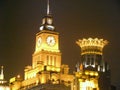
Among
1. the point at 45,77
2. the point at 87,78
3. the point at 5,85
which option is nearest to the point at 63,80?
the point at 45,77

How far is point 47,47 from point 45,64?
132 inches

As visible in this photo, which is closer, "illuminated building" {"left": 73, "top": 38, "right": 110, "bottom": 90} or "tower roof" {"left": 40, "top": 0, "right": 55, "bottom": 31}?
"illuminated building" {"left": 73, "top": 38, "right": 110, "bottom": 90}

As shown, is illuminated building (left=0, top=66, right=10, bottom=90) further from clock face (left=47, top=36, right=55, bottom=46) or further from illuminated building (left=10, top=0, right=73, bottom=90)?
clock face (left=47, top=36, right=55, bottom=46)

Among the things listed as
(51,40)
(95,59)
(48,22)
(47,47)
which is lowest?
(95,59)

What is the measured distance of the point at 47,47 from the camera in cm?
9888

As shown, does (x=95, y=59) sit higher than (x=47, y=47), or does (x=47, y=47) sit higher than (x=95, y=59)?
(x=47, y=47)

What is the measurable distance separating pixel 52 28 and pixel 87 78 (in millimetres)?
26005

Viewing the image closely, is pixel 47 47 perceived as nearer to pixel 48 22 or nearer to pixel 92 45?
pixel 48 22

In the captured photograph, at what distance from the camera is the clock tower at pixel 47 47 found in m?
97.9

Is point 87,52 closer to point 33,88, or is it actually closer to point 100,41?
point 100,41

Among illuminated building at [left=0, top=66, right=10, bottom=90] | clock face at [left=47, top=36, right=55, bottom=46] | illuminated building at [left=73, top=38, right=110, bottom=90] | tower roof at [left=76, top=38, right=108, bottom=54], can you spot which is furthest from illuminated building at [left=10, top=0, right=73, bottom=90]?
tower roof at [left=76, top=38, right=108, bottom=54]

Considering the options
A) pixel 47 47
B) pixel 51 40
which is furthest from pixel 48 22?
pixel 47 47

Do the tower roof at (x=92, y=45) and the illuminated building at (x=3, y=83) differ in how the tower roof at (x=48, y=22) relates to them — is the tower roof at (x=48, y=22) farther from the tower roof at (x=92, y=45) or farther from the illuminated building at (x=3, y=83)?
the illuminated building at (x=3, y=83)

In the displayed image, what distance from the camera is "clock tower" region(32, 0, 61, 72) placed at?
97.9 meters
